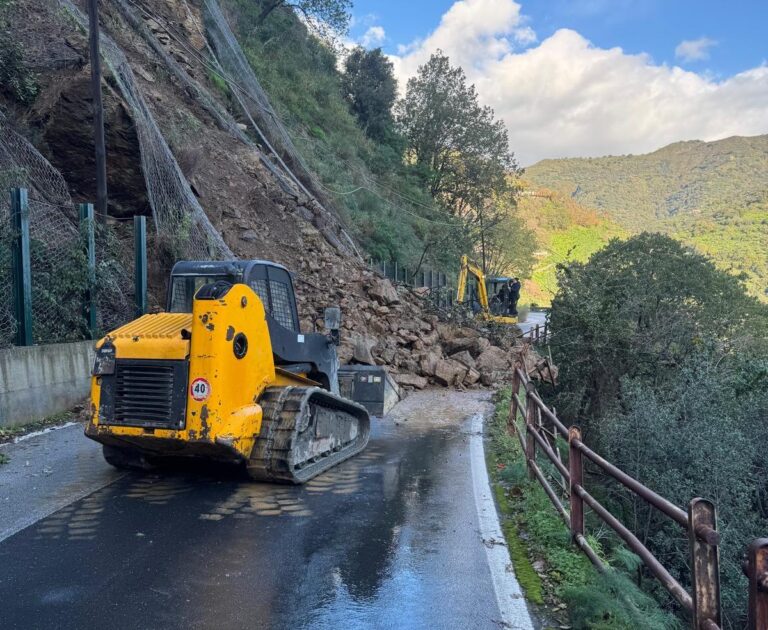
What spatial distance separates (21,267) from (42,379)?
166 cm

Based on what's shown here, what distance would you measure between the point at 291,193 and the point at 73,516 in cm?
1685

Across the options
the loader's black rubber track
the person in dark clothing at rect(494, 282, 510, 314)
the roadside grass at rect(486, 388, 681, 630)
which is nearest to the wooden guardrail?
the roadside grass at rect(486, 388, 681, 630)

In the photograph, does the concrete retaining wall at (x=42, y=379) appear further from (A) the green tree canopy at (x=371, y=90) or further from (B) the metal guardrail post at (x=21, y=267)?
(A) the green tree canopy at (x=371, y=90)

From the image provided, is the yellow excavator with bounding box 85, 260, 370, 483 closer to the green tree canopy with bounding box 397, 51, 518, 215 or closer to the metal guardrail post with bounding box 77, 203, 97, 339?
the metal guardrail post with bounding box 77, 203, 97, 339

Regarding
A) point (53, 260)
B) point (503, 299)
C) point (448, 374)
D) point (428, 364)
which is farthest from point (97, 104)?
point (503, 299)

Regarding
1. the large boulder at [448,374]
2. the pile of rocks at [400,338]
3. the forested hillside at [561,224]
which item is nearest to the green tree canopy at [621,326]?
the pile of rocks at [400,338]

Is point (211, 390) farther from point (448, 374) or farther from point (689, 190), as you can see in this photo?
point (689, 190)

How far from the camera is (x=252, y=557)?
4.79 metres

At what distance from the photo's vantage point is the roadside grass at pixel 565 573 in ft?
12.5

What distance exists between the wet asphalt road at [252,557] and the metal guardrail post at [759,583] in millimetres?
1795

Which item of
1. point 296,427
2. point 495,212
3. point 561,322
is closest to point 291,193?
point 561,322

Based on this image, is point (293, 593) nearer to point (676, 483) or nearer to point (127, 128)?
point (676, 483)

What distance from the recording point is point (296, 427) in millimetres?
6410

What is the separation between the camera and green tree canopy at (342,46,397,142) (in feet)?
138
